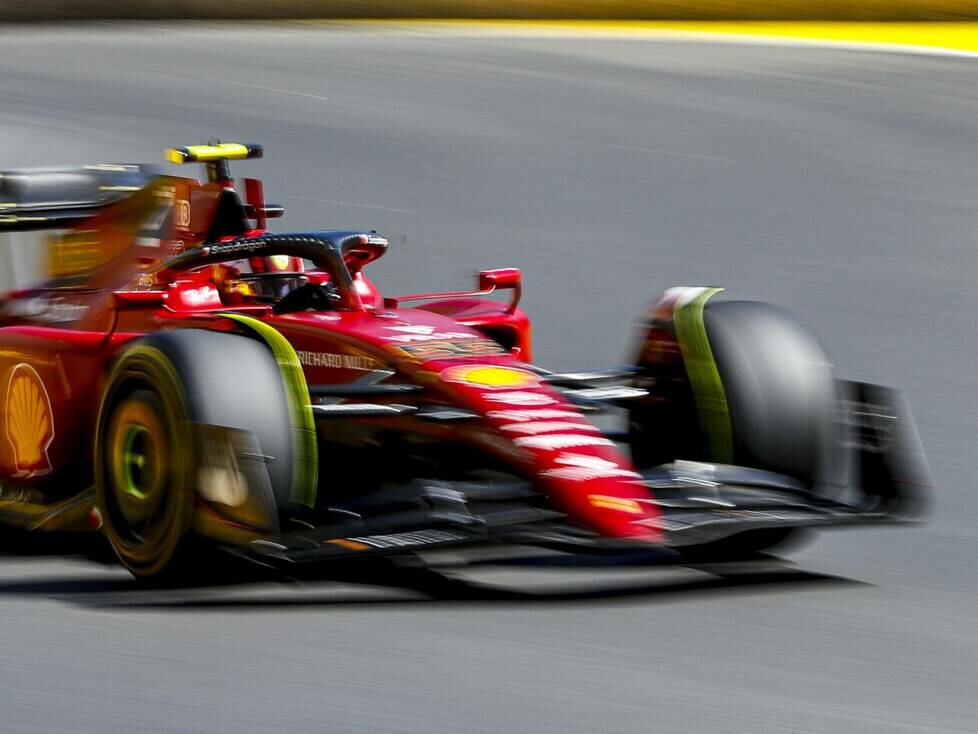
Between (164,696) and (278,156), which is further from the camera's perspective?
(278,156)

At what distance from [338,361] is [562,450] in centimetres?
101

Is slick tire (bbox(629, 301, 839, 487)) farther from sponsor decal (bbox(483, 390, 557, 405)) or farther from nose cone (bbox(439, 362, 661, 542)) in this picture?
sponsor decal (bbox(483, 390, 557, 405))

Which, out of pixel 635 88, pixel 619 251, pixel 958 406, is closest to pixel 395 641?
pixel 958 406

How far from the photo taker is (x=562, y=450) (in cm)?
611

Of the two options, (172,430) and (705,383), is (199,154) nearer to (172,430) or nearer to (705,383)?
(172,430)

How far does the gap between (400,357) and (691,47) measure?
1366 cm

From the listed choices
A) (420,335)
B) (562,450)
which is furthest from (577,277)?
(562,450)

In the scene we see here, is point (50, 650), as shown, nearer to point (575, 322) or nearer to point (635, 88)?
point (575, 322)

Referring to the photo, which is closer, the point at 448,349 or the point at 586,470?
the point at 586,470

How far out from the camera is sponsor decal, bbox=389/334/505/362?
256 inches

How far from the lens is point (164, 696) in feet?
15.8

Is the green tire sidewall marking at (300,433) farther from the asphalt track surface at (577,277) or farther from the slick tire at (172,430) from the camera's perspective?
the asphalt track surface at (577,277)

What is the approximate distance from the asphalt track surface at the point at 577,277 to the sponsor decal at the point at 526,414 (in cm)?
58

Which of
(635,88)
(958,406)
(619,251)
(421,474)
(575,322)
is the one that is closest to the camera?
(421,474)
